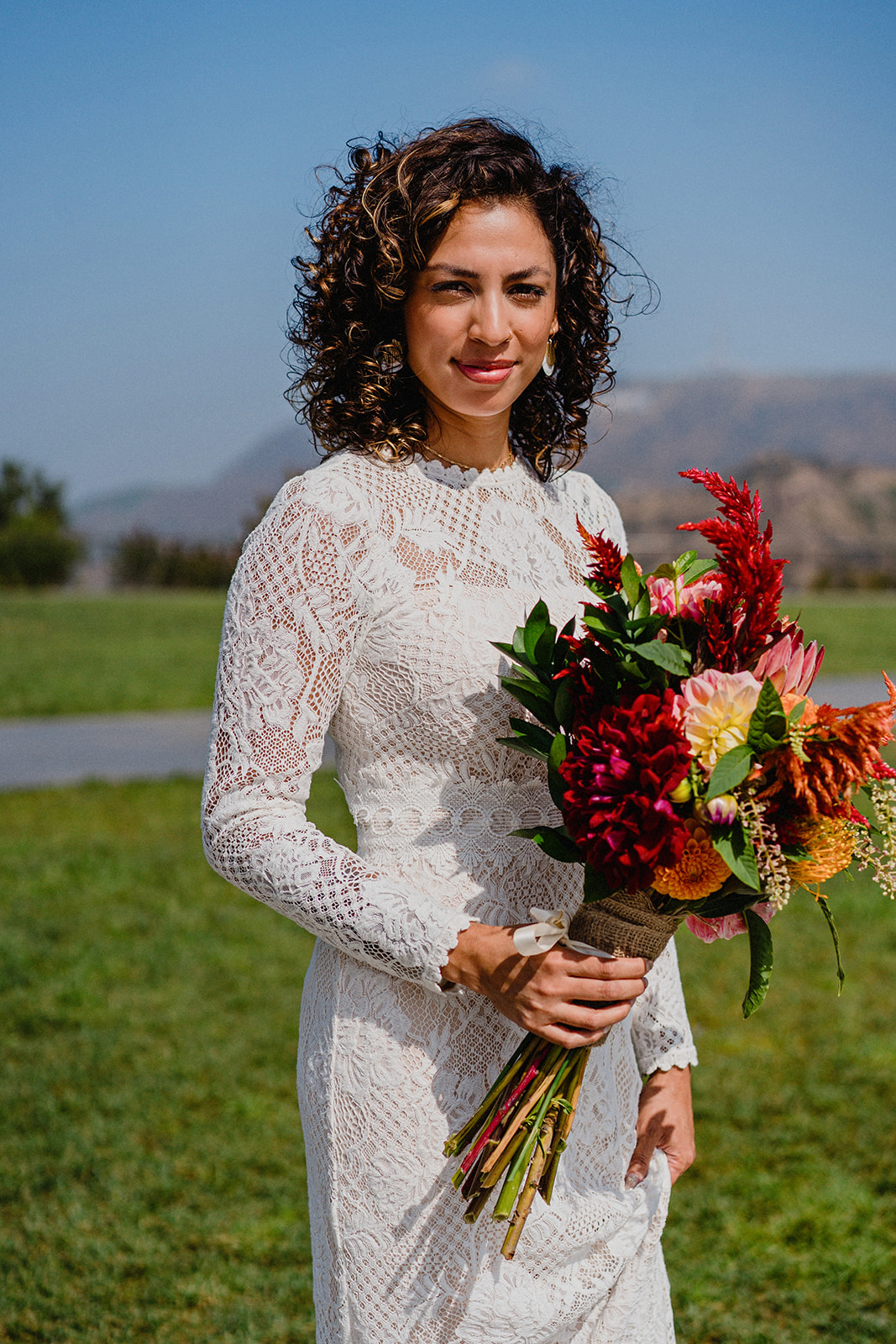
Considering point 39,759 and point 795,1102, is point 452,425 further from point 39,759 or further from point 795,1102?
point 39,759

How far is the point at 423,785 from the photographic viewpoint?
1.98 meters

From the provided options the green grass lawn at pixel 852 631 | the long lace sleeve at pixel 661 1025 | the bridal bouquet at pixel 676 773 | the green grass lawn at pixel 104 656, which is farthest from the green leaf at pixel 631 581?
the green grass lawn at pixel 104 656

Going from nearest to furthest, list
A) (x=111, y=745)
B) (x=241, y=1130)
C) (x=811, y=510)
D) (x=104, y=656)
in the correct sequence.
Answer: (x=241, y=1130) < (x=111, y=745) < (x=104, y=656) < (x=811, y=510)

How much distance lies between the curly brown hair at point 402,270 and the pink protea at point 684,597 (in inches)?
22.3

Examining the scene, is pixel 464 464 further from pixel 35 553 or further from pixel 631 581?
pixel 35 553

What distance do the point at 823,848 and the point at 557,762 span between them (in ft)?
1.20

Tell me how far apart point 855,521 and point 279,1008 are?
124m

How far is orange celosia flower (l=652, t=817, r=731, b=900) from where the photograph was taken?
1.63 meters

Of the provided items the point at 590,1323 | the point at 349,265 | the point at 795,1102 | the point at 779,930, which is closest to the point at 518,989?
the point at 590,1323

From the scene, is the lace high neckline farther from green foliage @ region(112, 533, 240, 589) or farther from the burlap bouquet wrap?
green foliage @ region(112, 533, 240, 589)

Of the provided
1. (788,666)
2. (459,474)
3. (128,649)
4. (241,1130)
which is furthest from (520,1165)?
(128,649)

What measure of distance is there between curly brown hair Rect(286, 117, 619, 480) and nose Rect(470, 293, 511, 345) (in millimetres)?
127

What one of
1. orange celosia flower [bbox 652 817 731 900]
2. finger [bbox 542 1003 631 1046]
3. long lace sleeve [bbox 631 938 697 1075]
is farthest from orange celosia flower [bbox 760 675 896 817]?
long lace sleeve [bbox 631 938 697 1075]

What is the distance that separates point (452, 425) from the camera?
2145mm
